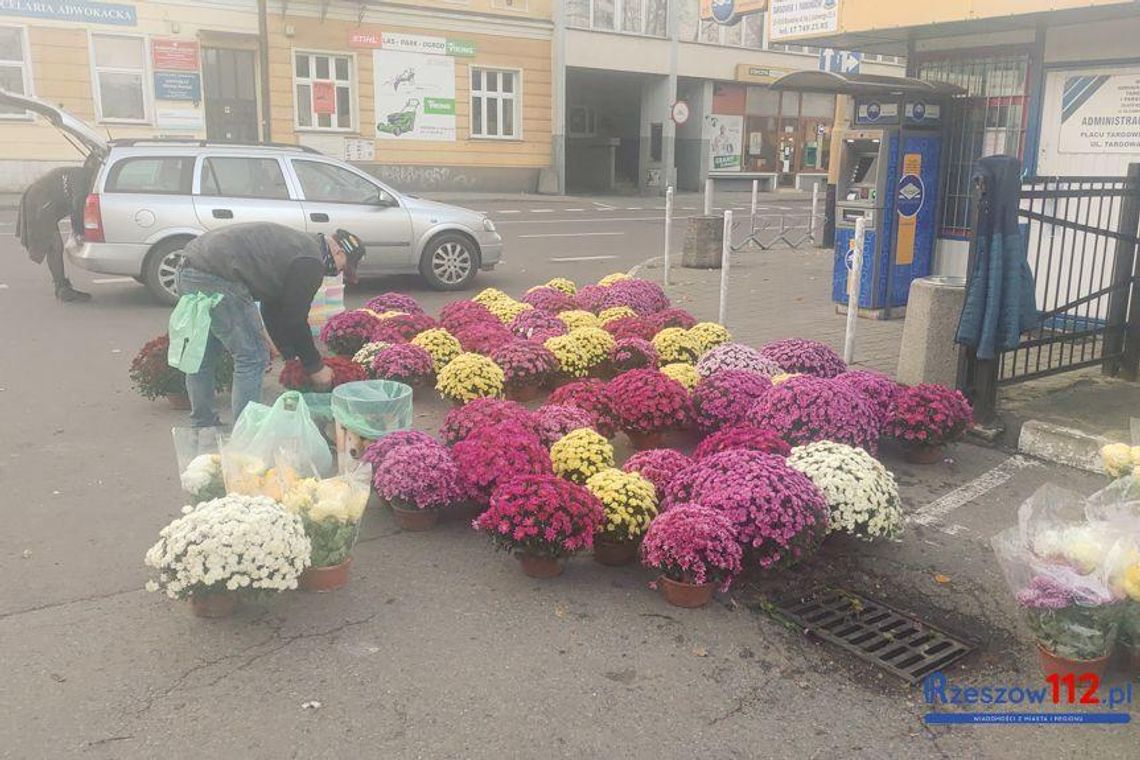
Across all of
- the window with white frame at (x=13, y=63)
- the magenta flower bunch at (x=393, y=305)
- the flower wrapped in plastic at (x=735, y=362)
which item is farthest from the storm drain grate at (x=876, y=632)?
the window with white frame at (x=13, y=63)

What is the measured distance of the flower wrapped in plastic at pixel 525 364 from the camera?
691 centimetres

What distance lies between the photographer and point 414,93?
88.7 feet

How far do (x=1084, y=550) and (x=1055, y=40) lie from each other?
6681mm

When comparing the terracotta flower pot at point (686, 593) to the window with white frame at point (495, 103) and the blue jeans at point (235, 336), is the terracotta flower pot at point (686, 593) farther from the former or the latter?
the window with white frame at point (495, 103)

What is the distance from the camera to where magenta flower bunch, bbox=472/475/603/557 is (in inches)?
163

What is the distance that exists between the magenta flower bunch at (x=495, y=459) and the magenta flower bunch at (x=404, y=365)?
2064 mm

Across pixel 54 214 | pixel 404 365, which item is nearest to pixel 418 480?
pixel 404 365

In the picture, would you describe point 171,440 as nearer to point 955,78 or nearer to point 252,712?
point 252,712

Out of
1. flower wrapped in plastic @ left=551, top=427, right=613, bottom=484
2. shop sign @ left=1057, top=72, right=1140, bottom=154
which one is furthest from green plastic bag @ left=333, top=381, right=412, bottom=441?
shop sign @ left=1057, top=72, right=1140, bottom=154

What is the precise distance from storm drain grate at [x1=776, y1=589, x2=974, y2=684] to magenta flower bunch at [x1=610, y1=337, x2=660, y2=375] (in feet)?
10.6

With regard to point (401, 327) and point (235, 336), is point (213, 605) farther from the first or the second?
point (401, 327)

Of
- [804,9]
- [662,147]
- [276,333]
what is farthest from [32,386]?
[662,147]

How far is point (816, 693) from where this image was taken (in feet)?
11.5

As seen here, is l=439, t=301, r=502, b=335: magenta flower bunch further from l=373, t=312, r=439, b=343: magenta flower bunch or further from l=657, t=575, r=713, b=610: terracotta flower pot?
l=657, t=575, r=713, b=610: terracotta flower pot
